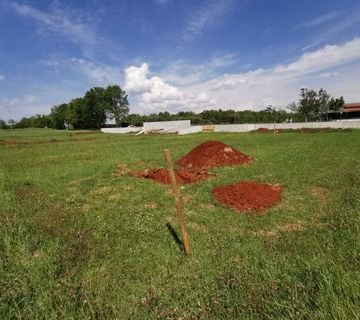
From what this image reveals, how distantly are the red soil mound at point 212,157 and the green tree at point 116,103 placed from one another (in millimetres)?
97856

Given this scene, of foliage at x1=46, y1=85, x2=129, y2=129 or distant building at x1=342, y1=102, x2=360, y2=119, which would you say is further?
foliage at x1=46, y1=85, x2=129, y2=129

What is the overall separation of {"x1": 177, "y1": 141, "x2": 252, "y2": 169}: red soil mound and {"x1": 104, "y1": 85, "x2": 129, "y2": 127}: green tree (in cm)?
9786

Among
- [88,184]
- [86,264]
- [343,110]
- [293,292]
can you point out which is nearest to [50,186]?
[88,184]

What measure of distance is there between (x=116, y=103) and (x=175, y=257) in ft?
367

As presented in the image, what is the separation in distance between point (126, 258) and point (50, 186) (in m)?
7.50

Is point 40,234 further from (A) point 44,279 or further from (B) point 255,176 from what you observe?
(B) point 255,176

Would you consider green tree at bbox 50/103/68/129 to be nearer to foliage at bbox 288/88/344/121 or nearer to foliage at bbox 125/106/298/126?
foliage at bbox 125/106/298/126

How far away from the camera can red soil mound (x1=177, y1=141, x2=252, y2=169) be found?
15.4 meters

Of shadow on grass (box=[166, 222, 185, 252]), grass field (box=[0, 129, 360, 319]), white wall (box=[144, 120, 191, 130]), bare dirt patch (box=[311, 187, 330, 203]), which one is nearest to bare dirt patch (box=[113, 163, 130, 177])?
grass field (box=[0, 129, 360, 319])

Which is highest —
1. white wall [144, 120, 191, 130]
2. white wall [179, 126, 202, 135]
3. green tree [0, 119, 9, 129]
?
green tree [0, 119, 9, 129]

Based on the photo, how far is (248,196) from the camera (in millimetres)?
8898

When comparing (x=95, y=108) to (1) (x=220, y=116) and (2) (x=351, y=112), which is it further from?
(2) (x=351, y=112)

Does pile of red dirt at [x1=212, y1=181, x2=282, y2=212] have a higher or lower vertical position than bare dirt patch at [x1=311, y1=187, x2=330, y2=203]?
higher

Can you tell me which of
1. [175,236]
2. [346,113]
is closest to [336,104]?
[346,113]
